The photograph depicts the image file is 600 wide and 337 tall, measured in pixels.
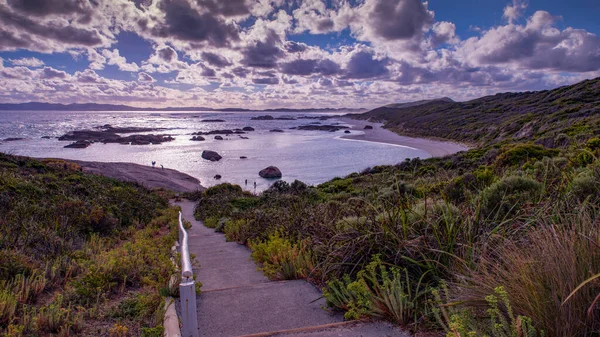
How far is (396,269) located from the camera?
12.7ft

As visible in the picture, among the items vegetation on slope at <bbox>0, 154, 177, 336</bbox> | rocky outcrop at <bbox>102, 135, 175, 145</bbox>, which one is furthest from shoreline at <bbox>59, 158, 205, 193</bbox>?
rocky outcrop at <bbox>102, 135, 175, 145</bbox>

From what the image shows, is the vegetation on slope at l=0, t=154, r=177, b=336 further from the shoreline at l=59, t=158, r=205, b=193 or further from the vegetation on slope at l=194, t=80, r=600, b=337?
the shoreline at l=59, t=158, r=205, b=193

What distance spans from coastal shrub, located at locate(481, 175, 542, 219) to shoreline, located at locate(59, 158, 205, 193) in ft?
96.2

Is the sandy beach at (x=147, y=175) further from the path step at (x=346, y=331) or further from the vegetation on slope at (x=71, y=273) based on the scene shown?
the path step at (x=346, y=331)

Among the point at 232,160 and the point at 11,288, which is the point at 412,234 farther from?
the point at 232,160

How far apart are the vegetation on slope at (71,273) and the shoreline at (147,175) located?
74.0 feet

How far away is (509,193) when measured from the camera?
5738 mm

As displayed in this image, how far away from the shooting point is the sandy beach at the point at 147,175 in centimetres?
3274

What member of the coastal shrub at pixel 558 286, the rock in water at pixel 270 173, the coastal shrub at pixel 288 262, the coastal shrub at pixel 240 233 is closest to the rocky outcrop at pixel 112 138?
the rock in water at pixel 270 173

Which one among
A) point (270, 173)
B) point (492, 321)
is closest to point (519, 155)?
point (492, 321)

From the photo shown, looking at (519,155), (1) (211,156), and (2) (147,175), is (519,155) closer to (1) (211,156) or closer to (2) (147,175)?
(2) (147,175)

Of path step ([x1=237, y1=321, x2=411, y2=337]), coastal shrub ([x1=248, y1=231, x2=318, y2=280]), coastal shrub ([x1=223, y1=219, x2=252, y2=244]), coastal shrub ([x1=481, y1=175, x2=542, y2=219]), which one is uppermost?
coastal shrub ([x1=481, y1=175, x2=542, y2=219])

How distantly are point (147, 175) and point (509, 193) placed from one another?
3544 centimetres

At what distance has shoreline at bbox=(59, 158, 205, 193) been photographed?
107ft
